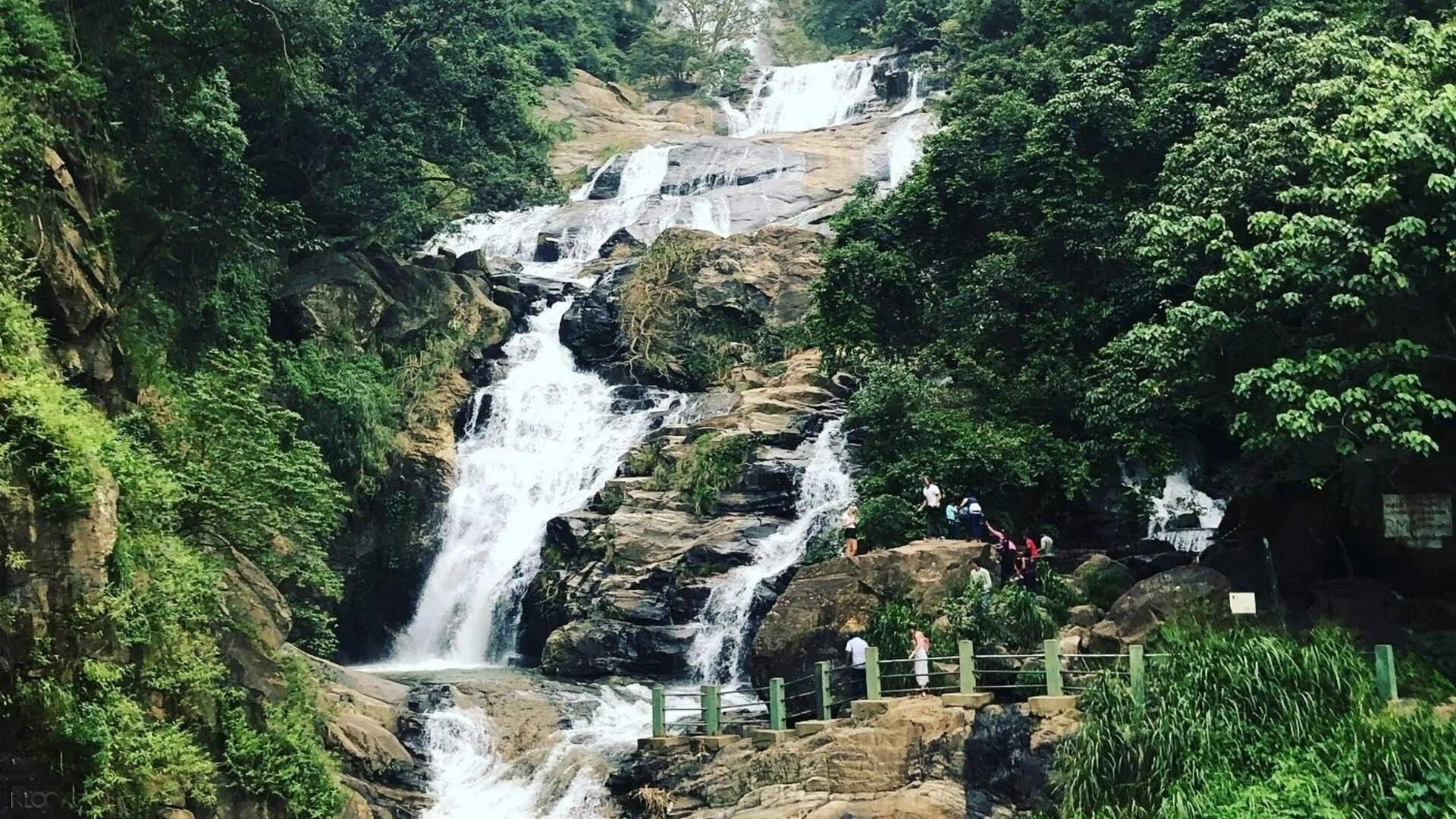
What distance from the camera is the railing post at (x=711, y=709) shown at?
17906mm

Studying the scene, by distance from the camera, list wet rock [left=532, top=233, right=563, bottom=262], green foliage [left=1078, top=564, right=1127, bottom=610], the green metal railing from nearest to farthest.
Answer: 1. the green metal railing
2. green foliage [left=1078, top=564, right=1127, bottom=610]
3. wet rock [left=532, top=233, right=563, bottom=262]

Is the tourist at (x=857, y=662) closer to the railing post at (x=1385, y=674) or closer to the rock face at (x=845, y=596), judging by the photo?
the rock face at (x=845, y=596)

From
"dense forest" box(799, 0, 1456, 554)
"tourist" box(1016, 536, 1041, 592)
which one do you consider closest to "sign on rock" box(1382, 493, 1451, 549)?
"dense forest" box(799, 0, 1456, 554)

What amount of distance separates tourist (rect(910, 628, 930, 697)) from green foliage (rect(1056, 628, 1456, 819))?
2385mm

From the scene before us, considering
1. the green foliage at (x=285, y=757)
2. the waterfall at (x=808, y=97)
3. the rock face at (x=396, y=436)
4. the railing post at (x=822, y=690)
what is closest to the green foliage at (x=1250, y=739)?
the railing post at (x=822, y=690)

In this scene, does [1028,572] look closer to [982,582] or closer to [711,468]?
[982,582]

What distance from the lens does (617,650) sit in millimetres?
24094

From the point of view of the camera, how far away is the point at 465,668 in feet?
85.3

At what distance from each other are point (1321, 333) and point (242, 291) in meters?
20.1

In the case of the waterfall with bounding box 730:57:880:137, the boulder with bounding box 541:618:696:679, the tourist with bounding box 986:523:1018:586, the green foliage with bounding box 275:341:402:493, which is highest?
the waterfall with bounding box 730:57:880:137

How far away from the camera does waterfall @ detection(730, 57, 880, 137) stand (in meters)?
54.1

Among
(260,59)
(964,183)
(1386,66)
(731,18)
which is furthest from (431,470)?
(731,18)

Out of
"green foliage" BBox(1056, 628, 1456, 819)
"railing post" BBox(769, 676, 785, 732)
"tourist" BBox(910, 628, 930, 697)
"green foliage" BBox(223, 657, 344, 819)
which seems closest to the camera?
"green foliage" BBox(1056, 628, 1456, 819)

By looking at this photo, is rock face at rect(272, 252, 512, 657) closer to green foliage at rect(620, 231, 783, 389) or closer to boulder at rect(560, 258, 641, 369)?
boulder at rect(560, 258, 641, 369)
